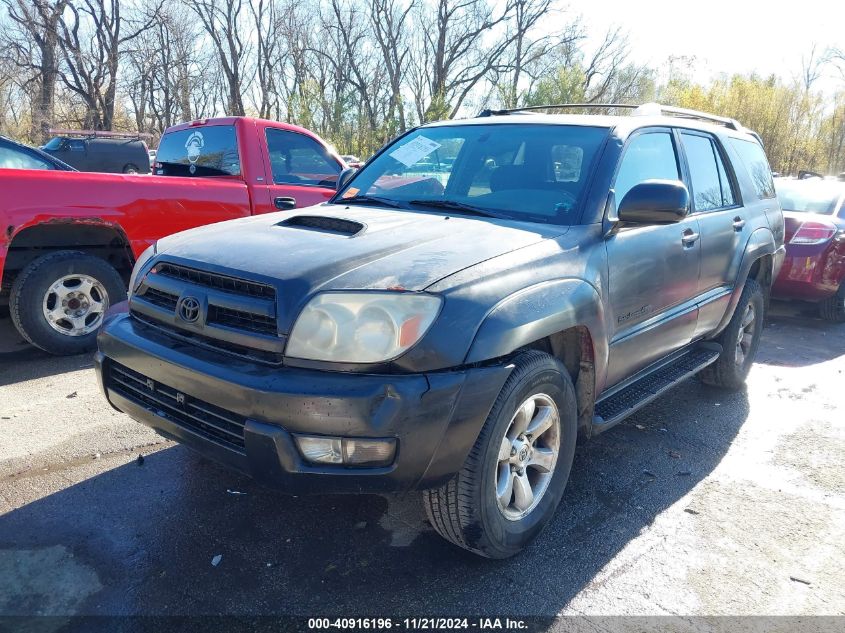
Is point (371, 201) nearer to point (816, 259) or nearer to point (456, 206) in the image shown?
point (456, 206)

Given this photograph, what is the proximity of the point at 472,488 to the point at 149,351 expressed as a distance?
1.37m

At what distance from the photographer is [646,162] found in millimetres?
3361

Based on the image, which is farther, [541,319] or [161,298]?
[161,298]

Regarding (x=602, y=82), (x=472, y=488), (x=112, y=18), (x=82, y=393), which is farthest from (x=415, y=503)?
(x=602, y=82)

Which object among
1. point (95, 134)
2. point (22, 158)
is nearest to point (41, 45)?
point (95, 134)

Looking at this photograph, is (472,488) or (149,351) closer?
(472,488)

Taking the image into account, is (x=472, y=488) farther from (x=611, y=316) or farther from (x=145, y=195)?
(x=145, y=195)

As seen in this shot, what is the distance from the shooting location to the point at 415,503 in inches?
117

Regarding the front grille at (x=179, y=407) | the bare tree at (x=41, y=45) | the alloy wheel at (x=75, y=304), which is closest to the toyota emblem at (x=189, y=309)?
the front grille at (x=179, y=407)

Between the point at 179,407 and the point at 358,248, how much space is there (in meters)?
0.94

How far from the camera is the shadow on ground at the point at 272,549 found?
7.47 ft

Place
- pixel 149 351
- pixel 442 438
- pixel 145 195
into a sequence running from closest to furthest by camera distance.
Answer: pixel 442 438, pixel 149 351, pixel 145 195

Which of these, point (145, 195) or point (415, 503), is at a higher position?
point (145, 195)

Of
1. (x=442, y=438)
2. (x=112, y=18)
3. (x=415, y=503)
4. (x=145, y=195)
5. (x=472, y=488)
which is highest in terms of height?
(x=112, y=18)
